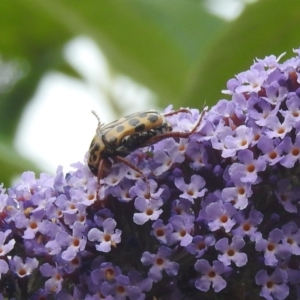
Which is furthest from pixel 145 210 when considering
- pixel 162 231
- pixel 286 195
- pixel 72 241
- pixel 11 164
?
pixel 11 164

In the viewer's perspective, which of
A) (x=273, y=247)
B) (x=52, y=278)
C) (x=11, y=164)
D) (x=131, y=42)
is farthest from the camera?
(x=131, y=42)

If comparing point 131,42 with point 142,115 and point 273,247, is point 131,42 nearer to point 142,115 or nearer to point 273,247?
point 142,115

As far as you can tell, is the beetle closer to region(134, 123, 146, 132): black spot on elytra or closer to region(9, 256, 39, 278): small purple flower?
region(134, 123, 146, 132): black spot on elytra

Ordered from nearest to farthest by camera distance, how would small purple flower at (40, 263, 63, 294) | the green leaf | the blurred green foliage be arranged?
small purple flower at (40, 263, 63, 294), the blurred green foliage, the green leaf

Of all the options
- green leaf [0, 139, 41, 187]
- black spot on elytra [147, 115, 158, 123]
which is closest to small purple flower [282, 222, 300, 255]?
black spot on elytra [147, 115, 158, 123]

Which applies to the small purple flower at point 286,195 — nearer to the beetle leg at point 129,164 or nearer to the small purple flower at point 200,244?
the small purple flower at point 200,244

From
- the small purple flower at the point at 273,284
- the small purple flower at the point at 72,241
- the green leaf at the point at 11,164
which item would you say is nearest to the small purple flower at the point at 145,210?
the small purple flower at the point at 72,241

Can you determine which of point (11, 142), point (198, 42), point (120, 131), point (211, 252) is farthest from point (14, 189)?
point (198, 42)
